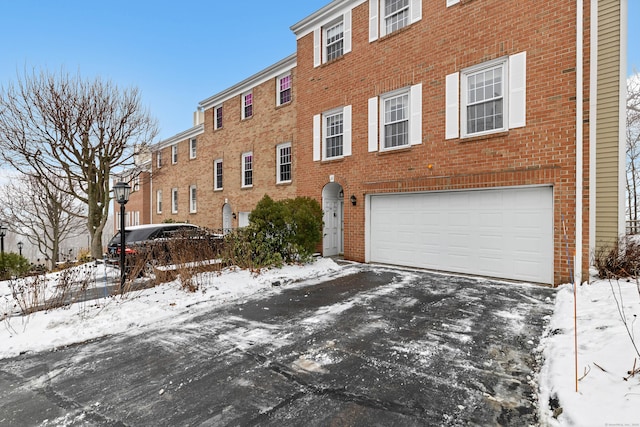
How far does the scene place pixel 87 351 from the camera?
170 inches

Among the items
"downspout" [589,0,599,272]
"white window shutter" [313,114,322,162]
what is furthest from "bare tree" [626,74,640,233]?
"white window shutter" [313,114,322,162]

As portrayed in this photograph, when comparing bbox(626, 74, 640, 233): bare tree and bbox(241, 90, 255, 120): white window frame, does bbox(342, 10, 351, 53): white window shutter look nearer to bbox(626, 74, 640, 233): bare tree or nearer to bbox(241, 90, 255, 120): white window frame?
bbox(241, 90, 255, 120): white window frame

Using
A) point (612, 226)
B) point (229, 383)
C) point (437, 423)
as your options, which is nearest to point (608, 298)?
point (612, 226)

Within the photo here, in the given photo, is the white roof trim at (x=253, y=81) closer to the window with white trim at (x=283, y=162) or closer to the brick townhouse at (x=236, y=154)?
the brick townhouse at (x=236, y=154)

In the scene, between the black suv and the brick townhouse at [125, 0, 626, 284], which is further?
the black suv

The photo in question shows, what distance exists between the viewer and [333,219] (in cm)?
1216

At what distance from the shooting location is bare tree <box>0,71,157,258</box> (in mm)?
11938

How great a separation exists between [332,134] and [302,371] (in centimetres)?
939

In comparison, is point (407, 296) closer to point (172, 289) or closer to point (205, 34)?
point (172, 289)

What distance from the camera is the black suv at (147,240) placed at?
8.21m

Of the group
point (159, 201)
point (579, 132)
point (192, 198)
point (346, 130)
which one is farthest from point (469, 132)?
point (159, 201)

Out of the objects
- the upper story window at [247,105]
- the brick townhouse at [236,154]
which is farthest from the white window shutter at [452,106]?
the upper story window at [247,105]

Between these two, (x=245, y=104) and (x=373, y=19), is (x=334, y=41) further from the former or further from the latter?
(x=245, y=104)

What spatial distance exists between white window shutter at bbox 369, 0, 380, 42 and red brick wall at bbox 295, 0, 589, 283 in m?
Answer: 0.18
